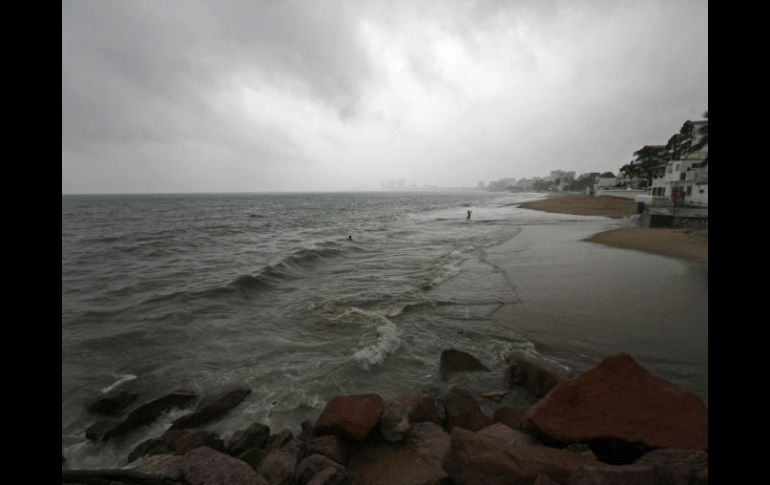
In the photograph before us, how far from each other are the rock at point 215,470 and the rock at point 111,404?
3.02 m

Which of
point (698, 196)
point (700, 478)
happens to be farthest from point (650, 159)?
point (700, 478)

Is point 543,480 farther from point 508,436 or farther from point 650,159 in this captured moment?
point 650,159

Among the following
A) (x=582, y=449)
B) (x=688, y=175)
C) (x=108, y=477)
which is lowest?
(x=582, y=449)

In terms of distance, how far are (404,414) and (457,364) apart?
224 centimetres

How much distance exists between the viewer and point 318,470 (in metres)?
3.60

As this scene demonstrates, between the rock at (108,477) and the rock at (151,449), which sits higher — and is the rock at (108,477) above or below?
above

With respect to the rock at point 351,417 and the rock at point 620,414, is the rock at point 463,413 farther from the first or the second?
the rock at point 351,417

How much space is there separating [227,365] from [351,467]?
4.39 metres

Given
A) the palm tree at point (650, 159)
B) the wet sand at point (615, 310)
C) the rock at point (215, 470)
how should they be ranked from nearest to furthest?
the rock at point (215, 470) < the wet sand at point (615, 310) < the palm tree at point (650, 159)

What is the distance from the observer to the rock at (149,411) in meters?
5.23

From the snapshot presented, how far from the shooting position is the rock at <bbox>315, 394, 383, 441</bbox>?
13.7 feet

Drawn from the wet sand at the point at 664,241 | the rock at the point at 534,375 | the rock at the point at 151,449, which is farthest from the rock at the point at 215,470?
the wet sand at the point at 664,241
